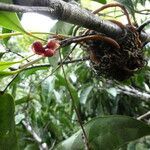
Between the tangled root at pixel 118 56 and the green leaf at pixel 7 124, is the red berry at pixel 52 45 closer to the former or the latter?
the tangled root at pixel 118 56

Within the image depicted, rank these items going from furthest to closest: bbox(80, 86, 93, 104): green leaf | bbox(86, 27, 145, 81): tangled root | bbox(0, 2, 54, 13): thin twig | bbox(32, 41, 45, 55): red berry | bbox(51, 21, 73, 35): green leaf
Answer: bbox(80, 86, 93, 104): green leaf → bbox(51, 21, 73, 35): green leaf → bbox(86, 27, 145, 81): tangled root → bbox(32, 41, 45, 55): red berry → bbox(0, 2, 54, 13): thin twig

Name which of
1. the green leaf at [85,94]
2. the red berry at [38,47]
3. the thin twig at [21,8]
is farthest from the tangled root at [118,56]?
the green leaf at [85,94]

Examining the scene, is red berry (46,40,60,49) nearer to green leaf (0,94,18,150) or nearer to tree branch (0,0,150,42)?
tree branch (0,0,150,42)

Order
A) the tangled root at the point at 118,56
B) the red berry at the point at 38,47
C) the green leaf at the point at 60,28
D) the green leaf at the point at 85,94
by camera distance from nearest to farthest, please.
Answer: the red berry at the point at 38,47 → the tangled root at the point at 118,56 → the green leaf at the point at 60,28 → the green leaf at the point at 85,94

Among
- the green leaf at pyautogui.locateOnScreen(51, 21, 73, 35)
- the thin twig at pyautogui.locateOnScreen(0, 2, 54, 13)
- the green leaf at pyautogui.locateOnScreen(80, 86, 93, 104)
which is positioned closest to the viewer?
the thin twig at pyautogui.locateOnScreen(0, 2, 54, 13)

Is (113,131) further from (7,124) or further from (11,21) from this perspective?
(11,21)

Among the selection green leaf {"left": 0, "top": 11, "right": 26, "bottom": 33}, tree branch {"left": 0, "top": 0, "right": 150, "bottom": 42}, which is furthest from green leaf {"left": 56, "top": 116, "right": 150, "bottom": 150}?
green leaf {"left": 0, "top": 11, "right": 26, "bottom": 33}

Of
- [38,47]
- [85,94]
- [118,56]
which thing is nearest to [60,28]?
[118,56]

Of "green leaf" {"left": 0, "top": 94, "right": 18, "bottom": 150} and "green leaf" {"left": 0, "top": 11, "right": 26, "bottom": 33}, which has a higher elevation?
"green leaf" {"left": 0, "top": 11, "right": 26, "bottom": 33}
